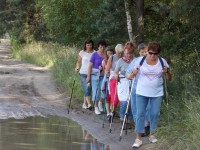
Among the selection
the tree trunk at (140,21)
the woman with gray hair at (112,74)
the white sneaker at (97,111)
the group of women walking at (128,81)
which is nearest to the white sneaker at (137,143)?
the group of women walking at (128,81)

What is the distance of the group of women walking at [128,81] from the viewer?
8.31m

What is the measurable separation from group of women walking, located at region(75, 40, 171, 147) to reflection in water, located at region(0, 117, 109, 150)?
986mm

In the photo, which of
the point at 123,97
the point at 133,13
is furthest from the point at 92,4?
the point at 123,97

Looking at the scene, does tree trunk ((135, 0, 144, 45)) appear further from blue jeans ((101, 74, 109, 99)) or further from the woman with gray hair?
the woman with gray hair

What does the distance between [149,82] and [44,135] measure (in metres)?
2.82

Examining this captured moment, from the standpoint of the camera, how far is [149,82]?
8.30m

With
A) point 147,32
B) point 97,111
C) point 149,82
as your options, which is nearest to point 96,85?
point 97,111

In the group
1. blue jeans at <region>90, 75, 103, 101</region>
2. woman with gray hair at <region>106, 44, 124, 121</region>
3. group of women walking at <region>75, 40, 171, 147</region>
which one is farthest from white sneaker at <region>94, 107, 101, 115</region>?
woman with gray hair at <region>106, 44, 124, 121</region>

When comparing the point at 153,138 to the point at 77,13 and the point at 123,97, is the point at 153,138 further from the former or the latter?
the point at 77,13

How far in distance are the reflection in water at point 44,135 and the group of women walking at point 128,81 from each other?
986 millimetres

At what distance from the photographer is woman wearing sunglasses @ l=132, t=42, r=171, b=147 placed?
8258 millimetres

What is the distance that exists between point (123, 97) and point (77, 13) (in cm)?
1673

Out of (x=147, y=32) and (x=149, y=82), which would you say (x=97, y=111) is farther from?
(x=147, y=32)

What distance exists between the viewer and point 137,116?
8.51 metres
